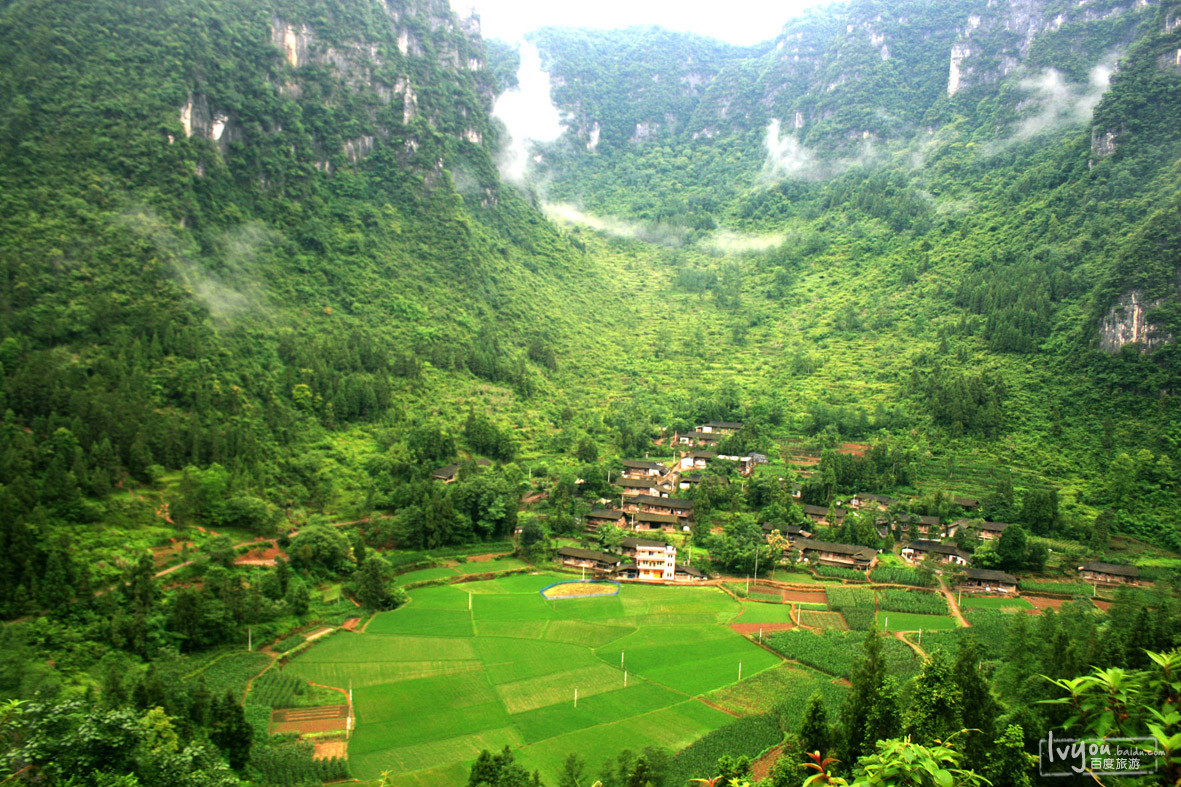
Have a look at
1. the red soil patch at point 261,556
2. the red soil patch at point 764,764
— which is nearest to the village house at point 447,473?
the red soil patch at point 261,556

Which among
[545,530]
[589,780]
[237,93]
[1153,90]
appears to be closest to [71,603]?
[589,780]

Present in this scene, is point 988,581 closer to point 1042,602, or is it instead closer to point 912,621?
point 1042,602

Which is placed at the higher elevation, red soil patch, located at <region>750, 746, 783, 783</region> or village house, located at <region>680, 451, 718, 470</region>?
village house, located at <region>680, 451, 718, 470</region>

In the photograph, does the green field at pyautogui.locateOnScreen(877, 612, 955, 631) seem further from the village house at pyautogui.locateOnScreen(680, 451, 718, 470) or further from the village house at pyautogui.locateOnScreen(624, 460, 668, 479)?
the village house at pyautogui.locateOnScreen(680, 451, 718, 470)

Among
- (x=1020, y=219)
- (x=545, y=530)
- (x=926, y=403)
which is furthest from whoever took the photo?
(x=1020, y=219)

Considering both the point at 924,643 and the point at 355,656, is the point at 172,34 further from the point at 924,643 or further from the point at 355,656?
the point at 924,643

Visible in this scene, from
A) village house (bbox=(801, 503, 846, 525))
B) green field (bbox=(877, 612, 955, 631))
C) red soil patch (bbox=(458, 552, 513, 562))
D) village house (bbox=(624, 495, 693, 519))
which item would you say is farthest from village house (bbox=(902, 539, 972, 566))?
red soil patch (bbox=(458, 552, 513, 562))

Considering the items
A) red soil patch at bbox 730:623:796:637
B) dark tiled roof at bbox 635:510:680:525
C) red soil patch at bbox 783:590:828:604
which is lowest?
red soil patch at bbox 730:623:796:637
